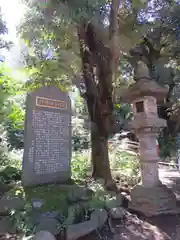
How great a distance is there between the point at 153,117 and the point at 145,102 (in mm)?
367

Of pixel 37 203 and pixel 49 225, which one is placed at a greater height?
pixel 37 203

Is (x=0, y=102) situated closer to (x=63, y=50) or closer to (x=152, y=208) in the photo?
(x=63, y=50)

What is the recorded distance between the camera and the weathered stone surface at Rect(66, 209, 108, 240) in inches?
112

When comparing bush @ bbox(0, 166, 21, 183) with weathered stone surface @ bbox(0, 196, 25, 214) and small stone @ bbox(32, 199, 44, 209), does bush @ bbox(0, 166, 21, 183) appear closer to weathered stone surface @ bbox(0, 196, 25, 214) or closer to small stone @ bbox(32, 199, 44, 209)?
weathered stone surface @ bbox(0, 196, 25, 214)

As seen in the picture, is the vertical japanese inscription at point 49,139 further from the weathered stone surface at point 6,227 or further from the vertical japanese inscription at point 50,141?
the weathered stone surface at point 6,227

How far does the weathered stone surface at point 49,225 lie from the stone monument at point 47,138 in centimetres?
111

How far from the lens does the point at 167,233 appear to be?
3.37 meters

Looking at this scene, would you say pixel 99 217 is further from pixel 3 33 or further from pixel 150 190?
pixel 3 33

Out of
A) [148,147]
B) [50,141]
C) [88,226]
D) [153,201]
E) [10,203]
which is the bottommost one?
[88,226]

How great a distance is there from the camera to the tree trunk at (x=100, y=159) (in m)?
5.06

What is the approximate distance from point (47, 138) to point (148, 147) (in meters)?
2.15

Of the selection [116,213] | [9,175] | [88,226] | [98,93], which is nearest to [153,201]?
[116,213]

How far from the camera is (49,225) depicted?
284 cm

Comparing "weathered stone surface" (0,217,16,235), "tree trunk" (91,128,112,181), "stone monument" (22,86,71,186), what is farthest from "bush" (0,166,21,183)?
"tree trunk" (91,128,112,181)
